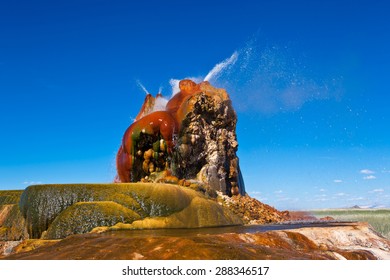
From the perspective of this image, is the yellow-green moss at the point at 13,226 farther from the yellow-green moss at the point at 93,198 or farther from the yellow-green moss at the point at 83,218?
the yellow-green moss at the point at 83,218

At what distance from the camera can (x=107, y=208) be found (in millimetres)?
19312

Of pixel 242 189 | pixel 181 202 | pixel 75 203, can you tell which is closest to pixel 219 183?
pixel 242 189

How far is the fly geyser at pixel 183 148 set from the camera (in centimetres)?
2977

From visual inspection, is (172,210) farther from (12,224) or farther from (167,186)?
(12,224)

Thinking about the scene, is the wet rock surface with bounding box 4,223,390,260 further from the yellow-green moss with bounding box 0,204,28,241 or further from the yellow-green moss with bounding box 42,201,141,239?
the yellow-green moss with bounding box 0,204,28,241

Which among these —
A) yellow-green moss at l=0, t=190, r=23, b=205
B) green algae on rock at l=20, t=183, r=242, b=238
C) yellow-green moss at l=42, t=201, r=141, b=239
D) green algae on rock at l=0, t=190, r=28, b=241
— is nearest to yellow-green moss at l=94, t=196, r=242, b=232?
A: green algae on rock at l=20, t=183, r=242, b=238

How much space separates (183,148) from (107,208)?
11163 millimetres

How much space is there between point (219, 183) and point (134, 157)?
6.22m

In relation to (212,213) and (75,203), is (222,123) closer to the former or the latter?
(212,213)

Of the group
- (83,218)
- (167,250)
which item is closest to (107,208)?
(83,218)

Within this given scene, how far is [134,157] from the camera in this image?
2991cm

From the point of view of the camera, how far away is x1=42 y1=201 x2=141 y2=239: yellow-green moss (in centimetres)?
1833

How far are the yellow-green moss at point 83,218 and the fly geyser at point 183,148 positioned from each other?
9413 millimetres

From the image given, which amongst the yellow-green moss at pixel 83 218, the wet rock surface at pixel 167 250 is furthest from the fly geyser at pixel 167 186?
the wet rock surface at pixel 167 250
